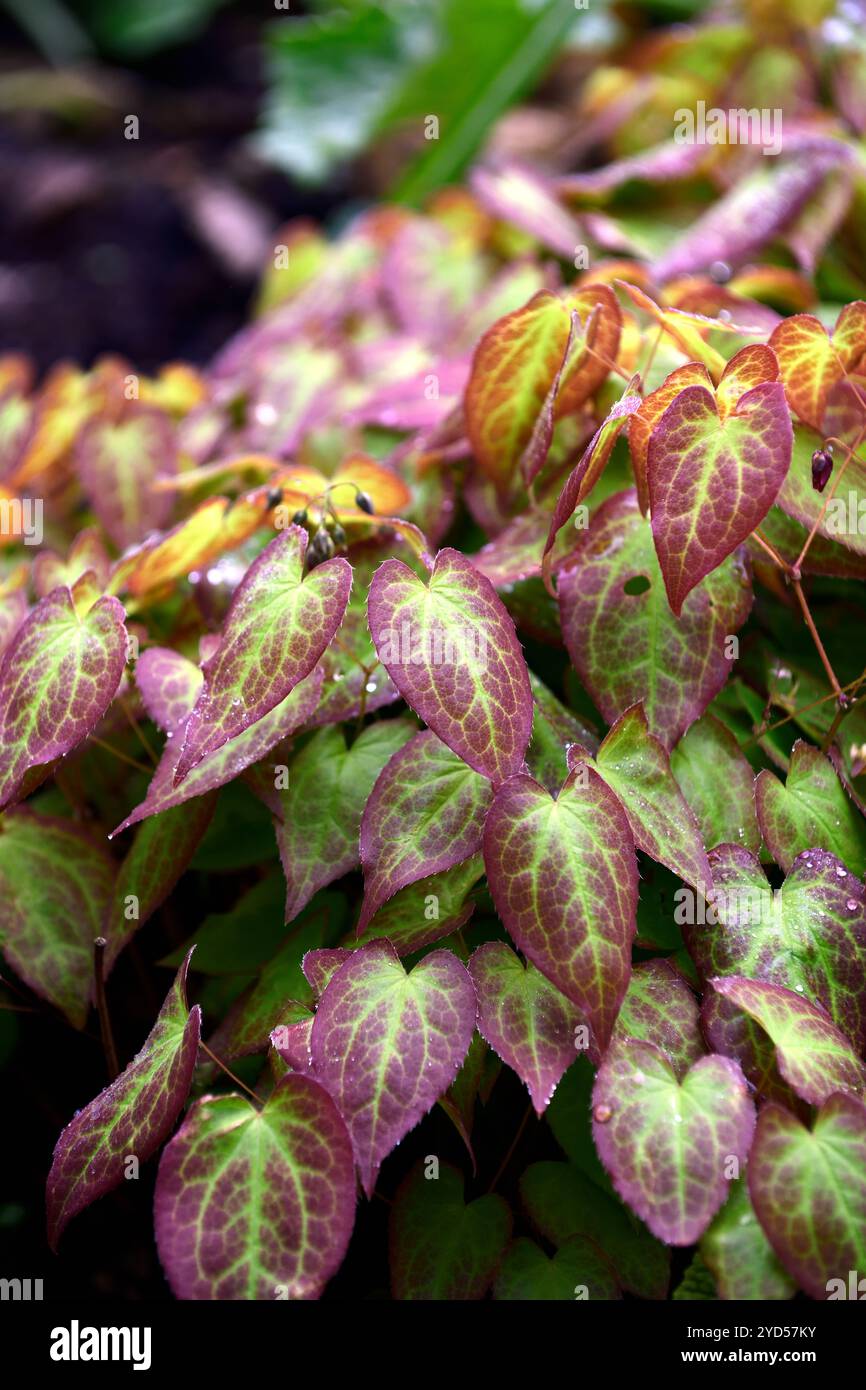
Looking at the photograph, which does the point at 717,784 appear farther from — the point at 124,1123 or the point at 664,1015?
the point at 124,1123

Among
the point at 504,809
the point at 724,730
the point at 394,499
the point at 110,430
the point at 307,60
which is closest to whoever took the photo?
the point at 504,809

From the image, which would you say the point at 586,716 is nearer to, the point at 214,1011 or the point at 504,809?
the point at 504,809

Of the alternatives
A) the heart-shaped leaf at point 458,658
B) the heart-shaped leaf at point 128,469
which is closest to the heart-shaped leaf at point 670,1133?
the heart-shaped leaf at point 458,658

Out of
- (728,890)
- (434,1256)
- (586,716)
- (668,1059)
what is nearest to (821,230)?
(586,716)

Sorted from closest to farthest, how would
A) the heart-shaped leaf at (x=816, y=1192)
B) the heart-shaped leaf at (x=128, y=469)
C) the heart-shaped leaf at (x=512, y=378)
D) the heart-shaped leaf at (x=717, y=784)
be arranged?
the heart-shaped leaf at (x=816, y=1192), the heart-shaped leaf at (x=717, y=784), the heart-shaped leaf at (x=512, y=378), the heart-shaped leaf at (x=128, y=469)

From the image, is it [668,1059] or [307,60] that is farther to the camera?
[307,60]

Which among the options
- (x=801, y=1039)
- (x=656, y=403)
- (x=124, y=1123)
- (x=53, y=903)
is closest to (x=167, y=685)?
(x=53, y=903)

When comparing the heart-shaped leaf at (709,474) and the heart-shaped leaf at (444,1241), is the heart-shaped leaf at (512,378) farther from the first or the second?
the heart-shaped leaf at (444,1241)
